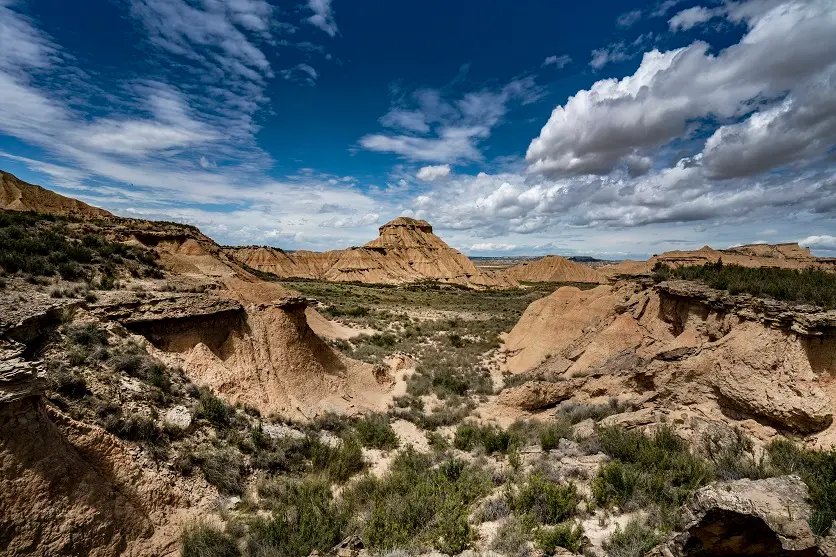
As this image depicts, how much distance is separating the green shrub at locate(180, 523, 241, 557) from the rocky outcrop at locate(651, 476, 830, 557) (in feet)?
18.8

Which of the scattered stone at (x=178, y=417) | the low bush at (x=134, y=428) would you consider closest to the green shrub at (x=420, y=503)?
the scattered stone at (x=178, y=417)

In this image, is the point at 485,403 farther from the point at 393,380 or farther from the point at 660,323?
the point at 660,323

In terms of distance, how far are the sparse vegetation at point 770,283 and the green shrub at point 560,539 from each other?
769 cm

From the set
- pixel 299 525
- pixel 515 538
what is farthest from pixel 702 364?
pixel 299 525

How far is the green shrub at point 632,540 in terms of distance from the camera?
180 inches

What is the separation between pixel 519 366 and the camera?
59.1 feet

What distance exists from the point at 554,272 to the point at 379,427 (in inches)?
4751

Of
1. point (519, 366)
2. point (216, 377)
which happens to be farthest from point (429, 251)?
point (216, 377)

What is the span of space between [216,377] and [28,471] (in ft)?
16.6

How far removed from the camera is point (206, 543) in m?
5.34

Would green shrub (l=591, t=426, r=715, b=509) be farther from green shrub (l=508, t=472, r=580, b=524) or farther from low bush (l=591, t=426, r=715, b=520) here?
green shrub (l=508, t=472, r=580, b=524)

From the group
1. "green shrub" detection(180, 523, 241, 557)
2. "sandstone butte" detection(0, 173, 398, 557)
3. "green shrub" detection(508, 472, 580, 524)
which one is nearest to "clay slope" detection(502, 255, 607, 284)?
"sandstone butte" detection(0, 173, 398, 557)

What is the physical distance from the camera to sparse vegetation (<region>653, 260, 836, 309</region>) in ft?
27.9

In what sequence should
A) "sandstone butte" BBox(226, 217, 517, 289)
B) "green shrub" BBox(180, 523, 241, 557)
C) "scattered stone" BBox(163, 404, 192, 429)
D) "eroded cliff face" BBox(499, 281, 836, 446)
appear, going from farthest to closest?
"sandstone butte" BBox(226, 217, 517, 289) → "eroded cliff face" BBox(499, 281, 836, 446) → "scattered stone" BBox(163, 404, 192, 429) → "green shrub" BBox(180, 523, 241, 557)
